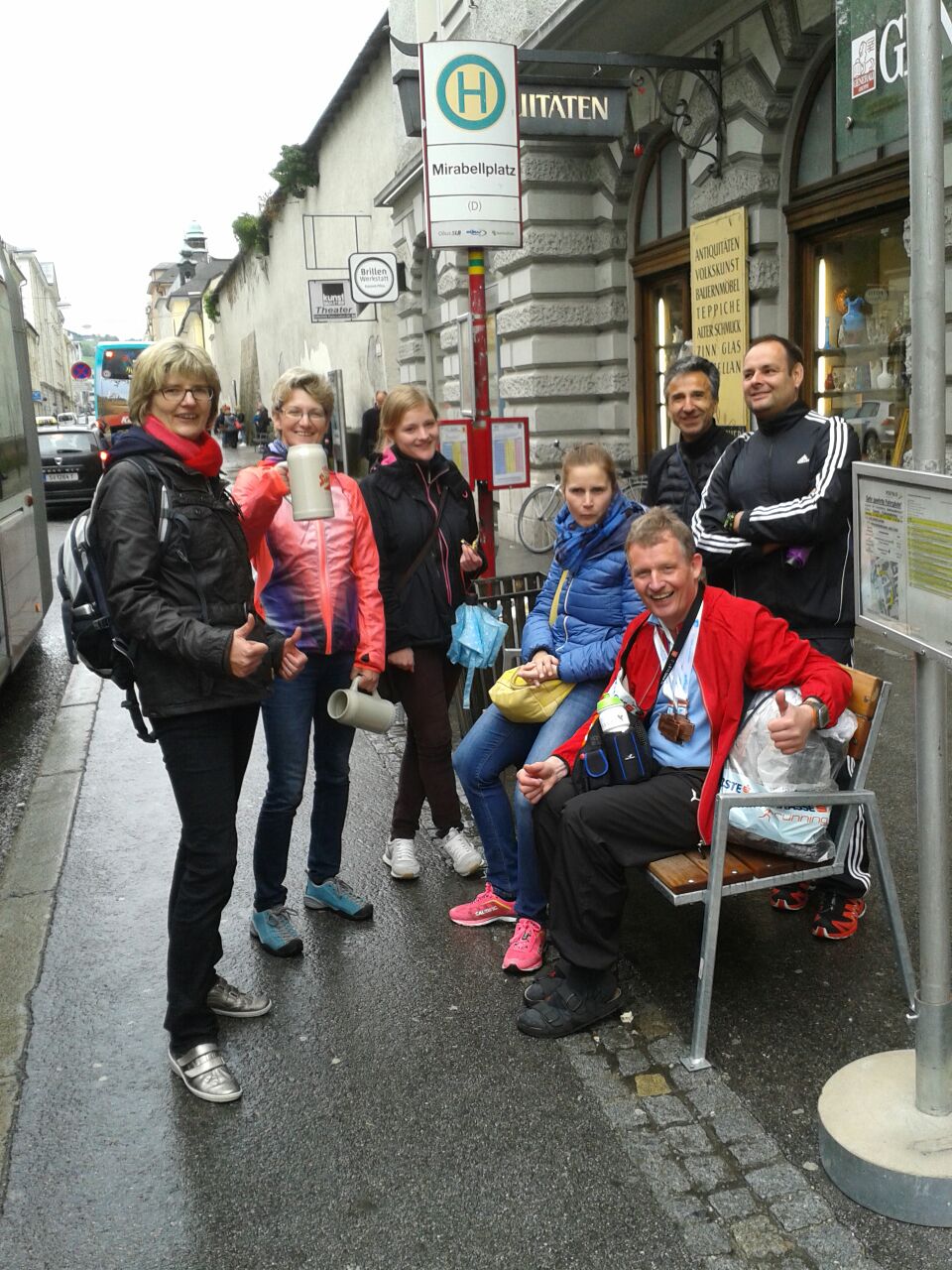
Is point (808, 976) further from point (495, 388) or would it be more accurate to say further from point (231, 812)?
point (495, 388)

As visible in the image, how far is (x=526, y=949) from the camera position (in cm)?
366

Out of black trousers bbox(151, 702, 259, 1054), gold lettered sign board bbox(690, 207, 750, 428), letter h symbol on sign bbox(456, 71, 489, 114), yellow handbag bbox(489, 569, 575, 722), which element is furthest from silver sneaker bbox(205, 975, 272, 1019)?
gold lettered sign board bbox(690, 207, 750, 428)

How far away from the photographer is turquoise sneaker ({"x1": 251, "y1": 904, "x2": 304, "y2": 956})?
3.85m

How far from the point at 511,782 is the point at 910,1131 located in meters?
3.09

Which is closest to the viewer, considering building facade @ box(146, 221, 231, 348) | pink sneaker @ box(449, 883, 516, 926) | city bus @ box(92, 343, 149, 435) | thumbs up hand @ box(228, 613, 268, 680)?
thumbs up hand @ box(228, 613, 268, 680)

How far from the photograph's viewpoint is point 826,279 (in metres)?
9.02

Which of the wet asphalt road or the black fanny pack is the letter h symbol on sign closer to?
the wet asphalt road

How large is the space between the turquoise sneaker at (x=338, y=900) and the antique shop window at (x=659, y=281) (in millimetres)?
7945

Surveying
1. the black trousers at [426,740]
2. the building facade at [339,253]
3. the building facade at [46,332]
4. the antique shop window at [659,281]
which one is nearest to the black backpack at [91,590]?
the black trousers at [426,740]

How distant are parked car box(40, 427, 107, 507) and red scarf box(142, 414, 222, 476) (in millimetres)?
19206

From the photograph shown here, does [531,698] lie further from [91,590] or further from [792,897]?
[91,590]

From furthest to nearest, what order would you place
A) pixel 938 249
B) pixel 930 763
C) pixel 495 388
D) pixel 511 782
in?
pixel 495 388 < pixel 511 782 < pixel 930 763 < pixel 938 249

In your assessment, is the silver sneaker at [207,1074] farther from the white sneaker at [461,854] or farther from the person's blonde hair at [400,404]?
the person's blonde hair at [400,404]

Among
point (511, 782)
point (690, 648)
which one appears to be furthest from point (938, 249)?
point (511, 782)
